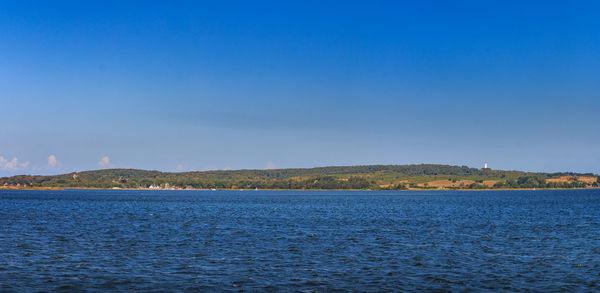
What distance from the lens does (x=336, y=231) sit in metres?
55.5

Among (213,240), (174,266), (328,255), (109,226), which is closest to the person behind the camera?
(174,266)

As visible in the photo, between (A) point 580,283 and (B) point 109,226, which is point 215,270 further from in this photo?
(B) point 109,226

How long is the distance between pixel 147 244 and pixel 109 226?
777 inches

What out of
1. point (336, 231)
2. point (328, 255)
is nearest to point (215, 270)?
point (328, 255)

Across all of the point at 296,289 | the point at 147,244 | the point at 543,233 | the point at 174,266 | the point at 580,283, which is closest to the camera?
the point at 296,289

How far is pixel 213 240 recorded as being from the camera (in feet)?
151

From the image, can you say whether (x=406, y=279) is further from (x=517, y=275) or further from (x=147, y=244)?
(x=147, y=244)

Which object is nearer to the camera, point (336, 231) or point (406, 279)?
point (406, 279)

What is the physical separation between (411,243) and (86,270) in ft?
89.1

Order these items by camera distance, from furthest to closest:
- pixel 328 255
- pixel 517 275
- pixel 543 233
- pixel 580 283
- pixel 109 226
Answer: pixel 109 226
pixel 543 233
pixel 328 255
pixel 517 275
pixel 580 283

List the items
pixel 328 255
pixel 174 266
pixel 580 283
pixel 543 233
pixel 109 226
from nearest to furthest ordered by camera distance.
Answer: pixel 580 283
pixel 174 266
pixel 328 255
pixel 543 233
pixel 109 226

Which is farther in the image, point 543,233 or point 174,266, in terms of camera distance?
point 543,233

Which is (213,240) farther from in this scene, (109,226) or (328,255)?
(109,226)

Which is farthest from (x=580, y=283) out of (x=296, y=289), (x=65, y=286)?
(x=65, y=286)
